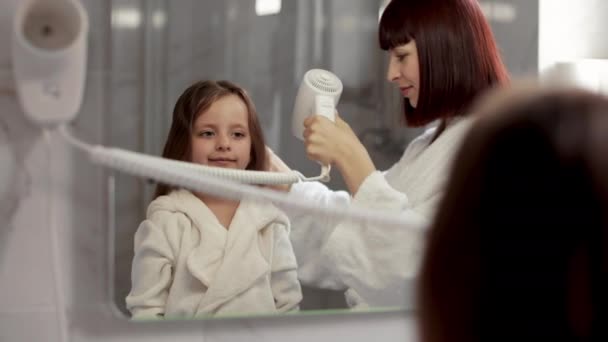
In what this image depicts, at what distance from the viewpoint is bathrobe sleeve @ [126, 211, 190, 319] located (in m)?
0.85

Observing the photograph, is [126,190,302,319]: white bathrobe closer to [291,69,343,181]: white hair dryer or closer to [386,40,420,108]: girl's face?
[291,69,343,181]: white hair dryer

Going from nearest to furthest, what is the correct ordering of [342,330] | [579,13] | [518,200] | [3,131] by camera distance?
[518,200] → [3,131] → [342,330] → [579,13]

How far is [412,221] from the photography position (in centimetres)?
87

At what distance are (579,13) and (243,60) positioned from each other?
1.55ft

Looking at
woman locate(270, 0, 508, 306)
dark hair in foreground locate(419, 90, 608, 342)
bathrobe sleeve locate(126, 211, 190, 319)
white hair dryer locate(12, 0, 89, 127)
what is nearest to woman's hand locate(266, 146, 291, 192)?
woman locate(270, 0, 508, 306)

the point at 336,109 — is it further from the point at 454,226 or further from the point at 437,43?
the point at 454,226

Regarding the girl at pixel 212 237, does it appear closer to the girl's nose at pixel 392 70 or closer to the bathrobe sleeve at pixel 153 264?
the bathrobe sleeve at pixel 153 264

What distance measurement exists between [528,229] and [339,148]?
0.54m

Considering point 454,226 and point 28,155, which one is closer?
point 454,226

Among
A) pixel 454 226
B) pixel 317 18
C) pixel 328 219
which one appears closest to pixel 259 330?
pixel 328 219

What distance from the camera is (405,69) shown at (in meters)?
0.98

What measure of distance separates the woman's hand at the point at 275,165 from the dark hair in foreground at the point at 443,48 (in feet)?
0.56

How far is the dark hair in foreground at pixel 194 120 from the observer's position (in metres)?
0.87

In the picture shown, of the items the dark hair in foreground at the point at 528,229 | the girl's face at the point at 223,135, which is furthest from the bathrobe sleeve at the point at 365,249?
the dark hair in foreground at the point at 528,229
